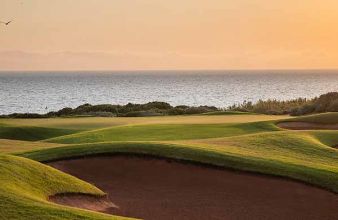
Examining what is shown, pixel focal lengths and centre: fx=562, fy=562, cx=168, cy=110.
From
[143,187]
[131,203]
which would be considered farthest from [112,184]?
[131,203]

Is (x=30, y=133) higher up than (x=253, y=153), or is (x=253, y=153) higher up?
(x=253, y=153)

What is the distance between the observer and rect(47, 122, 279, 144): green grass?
27.6 metres

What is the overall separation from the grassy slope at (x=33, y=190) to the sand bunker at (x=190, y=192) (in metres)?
0.57

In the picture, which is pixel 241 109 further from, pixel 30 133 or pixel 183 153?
pixel 183 153

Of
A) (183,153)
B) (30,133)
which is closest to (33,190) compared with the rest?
(183,153)

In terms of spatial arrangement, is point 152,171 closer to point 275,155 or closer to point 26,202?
point 275,155

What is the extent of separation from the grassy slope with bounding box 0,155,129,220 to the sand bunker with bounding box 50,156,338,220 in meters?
0.57

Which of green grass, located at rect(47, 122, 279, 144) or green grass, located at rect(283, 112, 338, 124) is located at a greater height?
green grass, located at rect(283, 112, 338, 124)

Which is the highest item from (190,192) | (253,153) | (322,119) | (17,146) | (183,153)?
(322,119)

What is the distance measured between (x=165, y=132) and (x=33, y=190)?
15.2 meters

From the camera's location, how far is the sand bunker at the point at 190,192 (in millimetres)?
14781

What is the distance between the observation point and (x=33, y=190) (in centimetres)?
1411

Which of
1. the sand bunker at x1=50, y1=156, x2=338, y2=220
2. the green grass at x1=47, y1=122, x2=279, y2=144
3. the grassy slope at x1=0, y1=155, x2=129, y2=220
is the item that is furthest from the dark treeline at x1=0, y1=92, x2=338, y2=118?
the grassy slope at x1=0, y1=155, x2=129, y2=220

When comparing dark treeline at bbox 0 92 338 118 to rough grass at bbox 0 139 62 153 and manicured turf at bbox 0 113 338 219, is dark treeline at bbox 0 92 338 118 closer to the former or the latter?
manicured turf at bbox 0 113 338 219
